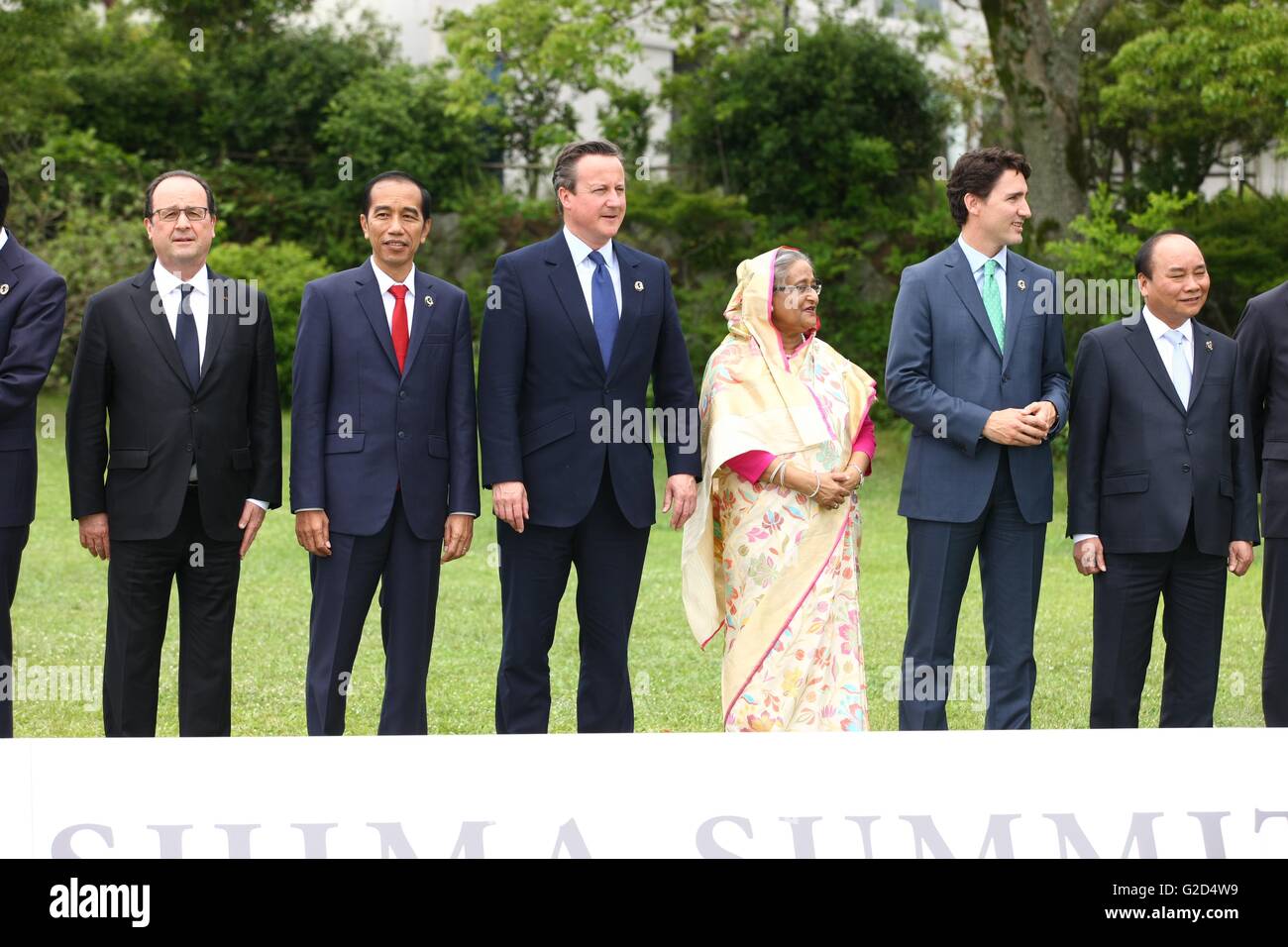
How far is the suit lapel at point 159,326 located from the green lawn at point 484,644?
216 centimetres

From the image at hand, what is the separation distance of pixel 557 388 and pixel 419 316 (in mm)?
508

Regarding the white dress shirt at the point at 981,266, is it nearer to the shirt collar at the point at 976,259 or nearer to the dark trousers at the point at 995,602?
the shirt collar at the point at 976,259

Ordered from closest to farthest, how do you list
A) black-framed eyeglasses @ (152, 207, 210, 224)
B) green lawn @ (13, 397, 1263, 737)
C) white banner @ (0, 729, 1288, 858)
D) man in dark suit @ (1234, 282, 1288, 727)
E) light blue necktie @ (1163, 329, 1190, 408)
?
white banner @ (0, 729, 1288, 858), black-framed eyeglasses @ (152, 207, 210, 224), man in dark suit @ (1234, 282, 1288, 727), light blue necktie @ (1163, 329, 1190, 408), green lawn @ (13, 397, 1263, 737)

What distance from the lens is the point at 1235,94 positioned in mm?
14617

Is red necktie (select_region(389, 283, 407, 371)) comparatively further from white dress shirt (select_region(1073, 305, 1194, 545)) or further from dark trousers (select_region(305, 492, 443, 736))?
white dress shirt (select_region(1073, 305, 1194, 545))

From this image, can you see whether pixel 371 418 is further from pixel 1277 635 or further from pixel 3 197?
pixel 1277 635

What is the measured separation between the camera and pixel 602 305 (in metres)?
5.16

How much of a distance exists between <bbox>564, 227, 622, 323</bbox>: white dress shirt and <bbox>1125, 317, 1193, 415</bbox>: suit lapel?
176 centimetres

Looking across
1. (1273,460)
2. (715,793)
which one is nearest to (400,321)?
(715,793)

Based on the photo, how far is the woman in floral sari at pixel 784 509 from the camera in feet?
16.8

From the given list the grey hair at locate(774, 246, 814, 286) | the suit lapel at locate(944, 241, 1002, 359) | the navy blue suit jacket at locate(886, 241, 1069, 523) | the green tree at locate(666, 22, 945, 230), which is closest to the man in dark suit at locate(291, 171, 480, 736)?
the grey hair at locate(774, 246, 814, 286)

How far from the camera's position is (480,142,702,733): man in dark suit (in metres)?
5.05

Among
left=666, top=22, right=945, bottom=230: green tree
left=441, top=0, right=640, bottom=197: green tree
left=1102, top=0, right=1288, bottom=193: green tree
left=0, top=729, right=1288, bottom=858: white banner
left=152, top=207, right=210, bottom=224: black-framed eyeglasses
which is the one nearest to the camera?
left=0, top=729, right=1288, bottom=858: white banner
